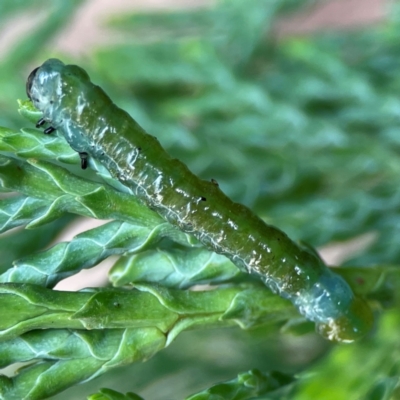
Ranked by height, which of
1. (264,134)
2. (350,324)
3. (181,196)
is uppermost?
(264,134)

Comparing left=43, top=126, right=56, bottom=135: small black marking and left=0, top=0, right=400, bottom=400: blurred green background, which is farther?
left=0, top=0, right=400, bottom=400: blurred green background

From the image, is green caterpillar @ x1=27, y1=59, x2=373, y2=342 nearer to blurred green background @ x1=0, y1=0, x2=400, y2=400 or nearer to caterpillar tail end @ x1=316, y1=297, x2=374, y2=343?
caterpillar tail end @ x1=316, y1=297, x2=374, y2=343

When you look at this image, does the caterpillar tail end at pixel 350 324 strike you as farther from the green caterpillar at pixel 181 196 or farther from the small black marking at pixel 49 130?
the small black marking at pixel 49 130

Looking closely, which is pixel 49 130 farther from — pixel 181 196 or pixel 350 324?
pixel 350 324

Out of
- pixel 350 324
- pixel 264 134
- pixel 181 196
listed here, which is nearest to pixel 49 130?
pixel 181 196

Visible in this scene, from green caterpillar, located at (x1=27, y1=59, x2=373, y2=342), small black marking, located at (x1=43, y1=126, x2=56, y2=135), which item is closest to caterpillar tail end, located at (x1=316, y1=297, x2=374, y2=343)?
green caterpillar, located at (x1=27, y1=59, x2=373, y2=342)

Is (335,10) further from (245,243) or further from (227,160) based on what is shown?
(245,243)

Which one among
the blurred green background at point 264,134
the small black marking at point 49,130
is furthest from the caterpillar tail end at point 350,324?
the small black marking at point 49,130
